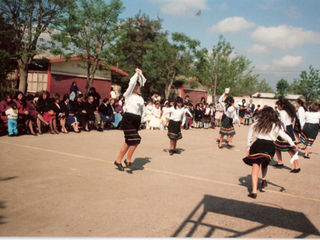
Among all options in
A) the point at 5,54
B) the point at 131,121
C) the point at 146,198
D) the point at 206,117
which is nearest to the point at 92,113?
the point at 131,121

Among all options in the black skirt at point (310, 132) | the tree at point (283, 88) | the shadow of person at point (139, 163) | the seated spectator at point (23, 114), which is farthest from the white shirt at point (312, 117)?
the tree at point (283, 88)

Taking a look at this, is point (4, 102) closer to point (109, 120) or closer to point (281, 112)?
point (109, 120)

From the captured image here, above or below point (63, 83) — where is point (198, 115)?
below

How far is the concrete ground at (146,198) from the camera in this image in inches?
151

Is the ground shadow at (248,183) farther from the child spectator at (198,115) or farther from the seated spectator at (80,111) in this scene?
the child spectator at (198,115)

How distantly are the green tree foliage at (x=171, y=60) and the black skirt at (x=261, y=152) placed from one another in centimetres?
3333

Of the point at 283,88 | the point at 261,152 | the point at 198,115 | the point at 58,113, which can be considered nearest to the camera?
the point at 261,152

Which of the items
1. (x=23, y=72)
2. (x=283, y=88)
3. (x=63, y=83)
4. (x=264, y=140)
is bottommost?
(x=264, y=140)

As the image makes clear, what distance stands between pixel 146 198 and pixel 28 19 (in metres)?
18.0

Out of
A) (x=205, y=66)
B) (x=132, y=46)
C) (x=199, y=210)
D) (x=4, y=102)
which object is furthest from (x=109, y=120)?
(x=132, y=46)

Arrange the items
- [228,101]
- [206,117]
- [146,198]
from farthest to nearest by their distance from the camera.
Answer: [206,117] < [228,101] < [146,198]

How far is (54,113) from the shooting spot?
12250mm

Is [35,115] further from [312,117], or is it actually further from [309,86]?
[309,86]

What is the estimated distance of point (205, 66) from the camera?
38812mm
